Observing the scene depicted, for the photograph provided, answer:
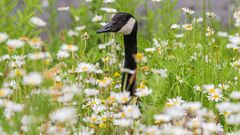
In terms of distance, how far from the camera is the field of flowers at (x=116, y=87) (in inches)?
99.6

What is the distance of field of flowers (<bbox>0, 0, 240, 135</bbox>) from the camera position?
2.53 metres

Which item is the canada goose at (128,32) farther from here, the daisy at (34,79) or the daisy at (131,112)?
the daisy at (34,79)

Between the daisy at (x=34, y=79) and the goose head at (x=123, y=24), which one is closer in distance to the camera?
the daisy at (x=34, y=79)

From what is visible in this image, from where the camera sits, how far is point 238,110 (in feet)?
8.23

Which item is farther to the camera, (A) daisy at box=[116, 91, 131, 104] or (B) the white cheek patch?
(B) the white cheek patch

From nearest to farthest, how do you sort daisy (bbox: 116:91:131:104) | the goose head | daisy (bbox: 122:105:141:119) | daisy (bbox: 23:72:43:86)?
daisy (bbox: 23:72:43:86)
daisy (bbox: 122:105:141:119)
daisy (bbox: 116:91:131:104)
the goose head

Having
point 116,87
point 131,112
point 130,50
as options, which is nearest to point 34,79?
point 131,112

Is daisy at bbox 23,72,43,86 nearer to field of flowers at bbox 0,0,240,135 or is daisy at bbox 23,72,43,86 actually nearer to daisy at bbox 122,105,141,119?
field of flowers at bbox 0,0,240,135

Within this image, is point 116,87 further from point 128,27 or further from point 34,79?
point 34,79

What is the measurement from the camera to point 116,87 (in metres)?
3.96

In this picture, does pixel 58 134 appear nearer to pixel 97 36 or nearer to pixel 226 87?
pixel 226 87

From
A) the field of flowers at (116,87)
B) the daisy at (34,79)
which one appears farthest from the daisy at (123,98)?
the daisy at (34,79)

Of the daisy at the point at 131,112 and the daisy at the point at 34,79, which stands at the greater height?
the daisy at the point at 34,79

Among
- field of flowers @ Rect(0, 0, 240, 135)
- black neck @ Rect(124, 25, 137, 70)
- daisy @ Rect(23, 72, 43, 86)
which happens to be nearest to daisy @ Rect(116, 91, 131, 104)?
field of flowers @ Rect(0, 0, 240, 135)
